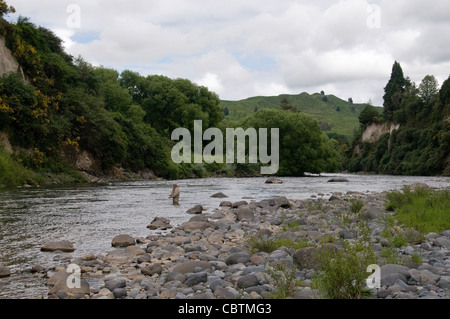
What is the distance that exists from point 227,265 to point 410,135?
86.1 m

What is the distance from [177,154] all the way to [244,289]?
48.2m

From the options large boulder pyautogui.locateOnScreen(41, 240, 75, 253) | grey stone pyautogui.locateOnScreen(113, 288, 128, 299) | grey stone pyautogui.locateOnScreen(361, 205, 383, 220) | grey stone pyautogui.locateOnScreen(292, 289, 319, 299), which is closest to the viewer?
grey stone pyautogui.locateOnScreen(292, 289, 319, 299)

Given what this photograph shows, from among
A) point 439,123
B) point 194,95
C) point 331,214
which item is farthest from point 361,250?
point 439,123

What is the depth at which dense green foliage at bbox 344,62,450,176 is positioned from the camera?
2707 inches

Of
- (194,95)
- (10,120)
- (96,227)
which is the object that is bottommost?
(96,227)

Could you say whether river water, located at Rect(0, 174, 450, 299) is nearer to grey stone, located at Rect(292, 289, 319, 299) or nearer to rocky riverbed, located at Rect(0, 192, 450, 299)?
rocky riverbed, located at Rect(0, 192, 450, 299)

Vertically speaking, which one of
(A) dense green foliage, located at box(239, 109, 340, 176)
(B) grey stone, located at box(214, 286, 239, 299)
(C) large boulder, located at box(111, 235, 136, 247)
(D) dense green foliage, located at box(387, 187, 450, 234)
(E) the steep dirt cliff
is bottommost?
(C) large boulder, located at box(111, 235, 136, 247)

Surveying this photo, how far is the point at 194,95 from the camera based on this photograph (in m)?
73.1

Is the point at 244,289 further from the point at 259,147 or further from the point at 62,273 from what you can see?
the point at 259,147

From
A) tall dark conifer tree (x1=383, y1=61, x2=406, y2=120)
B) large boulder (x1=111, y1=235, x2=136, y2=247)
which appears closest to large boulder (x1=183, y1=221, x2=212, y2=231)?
large boulder (x1=111, y1=235, x2=136, y2=247)

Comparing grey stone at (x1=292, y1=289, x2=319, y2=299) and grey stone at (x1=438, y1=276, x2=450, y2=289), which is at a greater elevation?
grey stone at (x1=438, y1=276, x2=450, y2=289)

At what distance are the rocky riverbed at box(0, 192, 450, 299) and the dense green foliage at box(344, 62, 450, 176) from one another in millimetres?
61219
